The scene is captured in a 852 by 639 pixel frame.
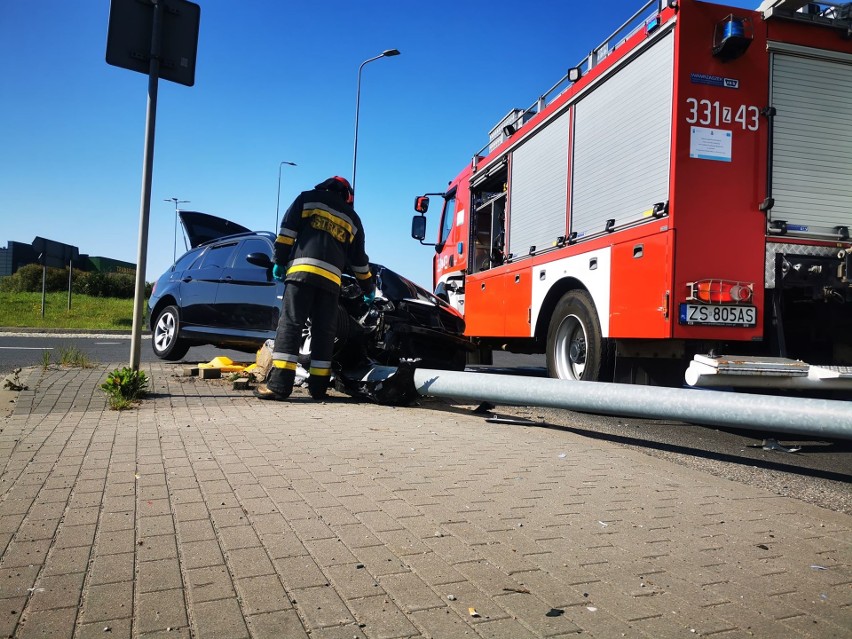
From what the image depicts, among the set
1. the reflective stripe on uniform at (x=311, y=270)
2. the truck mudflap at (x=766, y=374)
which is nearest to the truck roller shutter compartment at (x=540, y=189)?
the reflective stripe on uniform at (x=311, y=270)

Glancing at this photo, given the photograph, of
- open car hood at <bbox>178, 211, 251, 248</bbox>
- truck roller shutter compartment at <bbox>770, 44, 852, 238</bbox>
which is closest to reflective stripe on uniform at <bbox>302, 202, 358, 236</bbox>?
truck roller shutter compartment at <bbox>770, 44, 852, 238</bbox>

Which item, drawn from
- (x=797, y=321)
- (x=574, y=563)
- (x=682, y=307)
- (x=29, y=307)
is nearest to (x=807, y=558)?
(x=574, y=563)

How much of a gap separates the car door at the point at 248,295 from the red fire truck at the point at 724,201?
12.7 ft

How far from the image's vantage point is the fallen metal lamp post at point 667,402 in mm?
3605

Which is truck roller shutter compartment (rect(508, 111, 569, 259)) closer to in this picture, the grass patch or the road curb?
the road curb

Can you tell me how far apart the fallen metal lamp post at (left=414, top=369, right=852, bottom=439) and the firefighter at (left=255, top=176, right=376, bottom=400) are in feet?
3.93

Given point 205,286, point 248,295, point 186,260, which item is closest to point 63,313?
point 186,260

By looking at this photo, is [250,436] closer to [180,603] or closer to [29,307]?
[180,603]

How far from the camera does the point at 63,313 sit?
25625 mm

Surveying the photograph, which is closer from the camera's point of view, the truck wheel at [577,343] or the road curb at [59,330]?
the truck wheel at [577,343]

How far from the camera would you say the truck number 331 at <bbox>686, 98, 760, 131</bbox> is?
5.29 m

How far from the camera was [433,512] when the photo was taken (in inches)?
116

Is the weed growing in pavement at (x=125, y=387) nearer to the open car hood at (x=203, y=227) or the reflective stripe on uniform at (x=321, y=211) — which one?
the reflective stripe on uniform at (x=321, y=211)

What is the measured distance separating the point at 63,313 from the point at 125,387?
23.1 metres
